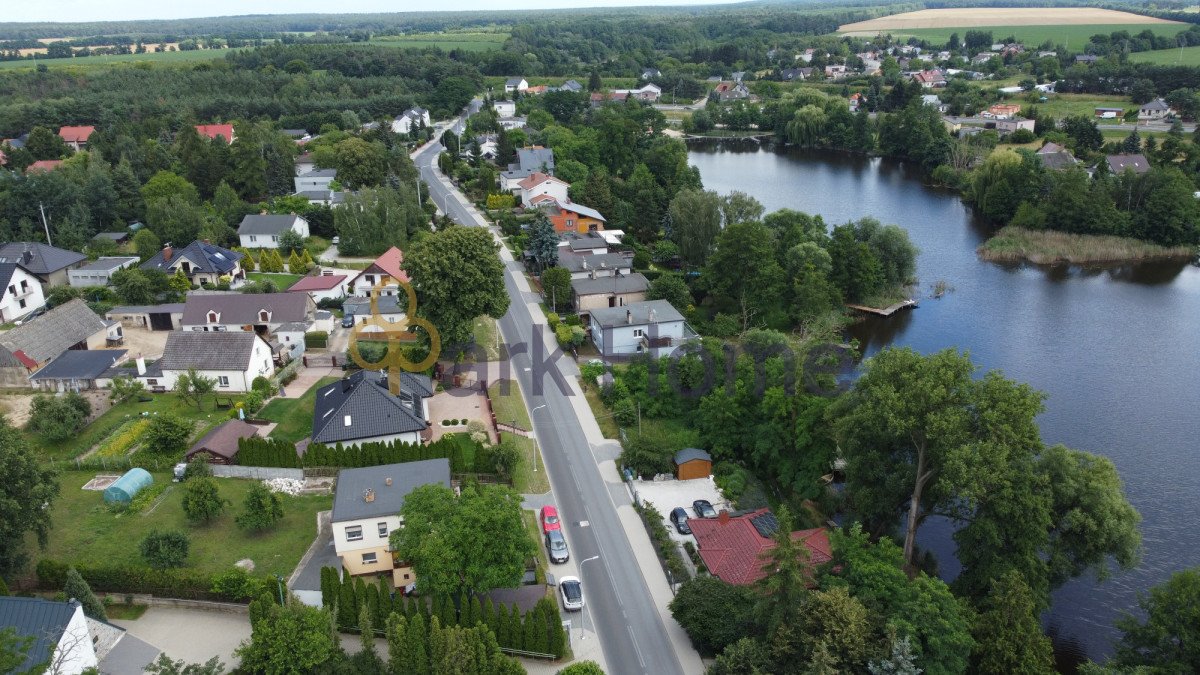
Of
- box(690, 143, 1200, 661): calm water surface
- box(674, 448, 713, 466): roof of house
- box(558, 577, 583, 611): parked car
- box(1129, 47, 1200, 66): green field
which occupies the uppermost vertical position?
box(1129, 47, 1200, 66): green field

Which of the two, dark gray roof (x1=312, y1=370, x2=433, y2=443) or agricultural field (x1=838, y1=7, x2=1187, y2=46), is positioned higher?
agricultural field (x1=838, y1=7, x2=1187, y2=46)

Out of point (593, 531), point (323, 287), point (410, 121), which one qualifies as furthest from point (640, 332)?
point (410, 121)

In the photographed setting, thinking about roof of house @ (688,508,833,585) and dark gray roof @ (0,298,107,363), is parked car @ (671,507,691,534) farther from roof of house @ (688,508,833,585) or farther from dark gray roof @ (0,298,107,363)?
dark gray roof @ (0,298,107,363)

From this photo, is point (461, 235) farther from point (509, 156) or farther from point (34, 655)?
point (509, 156)

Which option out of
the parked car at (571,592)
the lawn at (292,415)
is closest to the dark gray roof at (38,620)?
the parked car at (571,592)

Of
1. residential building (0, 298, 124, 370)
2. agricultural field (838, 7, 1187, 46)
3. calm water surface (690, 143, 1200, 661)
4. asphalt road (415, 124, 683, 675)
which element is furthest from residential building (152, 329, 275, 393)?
agricultural field (838, 7, 1187, 46)

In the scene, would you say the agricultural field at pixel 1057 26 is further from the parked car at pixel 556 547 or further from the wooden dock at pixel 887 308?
the parked car at pixel 556 547
